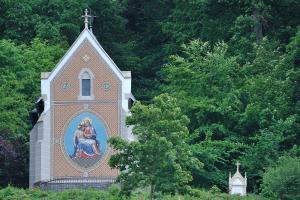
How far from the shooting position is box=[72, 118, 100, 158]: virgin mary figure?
80.5 m

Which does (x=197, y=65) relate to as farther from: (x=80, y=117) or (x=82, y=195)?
(x=82, y=195)

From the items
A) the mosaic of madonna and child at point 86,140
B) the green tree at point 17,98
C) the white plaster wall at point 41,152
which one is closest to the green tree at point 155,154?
the mosaic of madonna and child at point 86,140

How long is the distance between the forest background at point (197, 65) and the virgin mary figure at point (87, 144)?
3032 mm

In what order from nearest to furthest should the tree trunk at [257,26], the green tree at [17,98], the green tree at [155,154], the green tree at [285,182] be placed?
the green tree at [155,154] < the green tree at [285,182] < the green tree at [17,98] < the tree trunk at [257,26]

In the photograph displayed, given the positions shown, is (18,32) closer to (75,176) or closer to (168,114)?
(75,176)

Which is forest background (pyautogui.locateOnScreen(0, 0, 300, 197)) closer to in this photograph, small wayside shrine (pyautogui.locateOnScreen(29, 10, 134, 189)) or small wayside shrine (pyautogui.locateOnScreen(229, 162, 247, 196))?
small wayside shrine (pyautogui.locateOnScreen(229, 162, 247, 196))

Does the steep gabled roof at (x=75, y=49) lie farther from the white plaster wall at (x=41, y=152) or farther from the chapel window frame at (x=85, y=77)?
the white plaster wall at (x=41, y=152)

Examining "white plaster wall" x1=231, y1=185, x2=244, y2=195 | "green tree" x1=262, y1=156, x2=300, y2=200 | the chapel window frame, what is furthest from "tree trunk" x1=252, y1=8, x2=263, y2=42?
"green tree" x1=262, y1=156, x2=300, y2=200

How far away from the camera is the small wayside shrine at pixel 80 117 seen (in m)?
80.6

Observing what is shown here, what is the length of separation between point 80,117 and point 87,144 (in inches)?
52.5

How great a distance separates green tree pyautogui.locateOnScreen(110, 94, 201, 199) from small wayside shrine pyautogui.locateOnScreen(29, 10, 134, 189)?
10.6 m

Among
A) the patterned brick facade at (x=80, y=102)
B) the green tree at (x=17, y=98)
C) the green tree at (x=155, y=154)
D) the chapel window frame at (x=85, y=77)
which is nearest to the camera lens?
the green tree at (x=155, y=154)

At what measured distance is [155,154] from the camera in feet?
226

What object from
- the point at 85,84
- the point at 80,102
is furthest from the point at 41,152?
the point at 85,84
